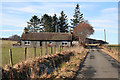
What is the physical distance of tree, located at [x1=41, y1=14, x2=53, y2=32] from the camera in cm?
6959

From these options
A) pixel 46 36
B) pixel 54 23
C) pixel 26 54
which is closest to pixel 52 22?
pixel 54 23

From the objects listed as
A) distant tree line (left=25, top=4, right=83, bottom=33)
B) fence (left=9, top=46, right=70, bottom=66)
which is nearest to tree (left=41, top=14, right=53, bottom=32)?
distant tree line (left=25, top=4, right=83, bottom=33)

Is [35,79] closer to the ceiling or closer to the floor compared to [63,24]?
closer to the floor

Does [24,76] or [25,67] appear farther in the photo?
[25,67]

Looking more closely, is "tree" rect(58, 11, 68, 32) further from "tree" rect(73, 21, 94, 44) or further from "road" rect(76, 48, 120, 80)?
"road" rect(76, 48, 120, 80)

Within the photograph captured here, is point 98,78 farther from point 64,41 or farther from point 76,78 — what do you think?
point 64,41

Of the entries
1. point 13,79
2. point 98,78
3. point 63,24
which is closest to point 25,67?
point 13,79

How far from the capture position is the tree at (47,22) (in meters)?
69.6

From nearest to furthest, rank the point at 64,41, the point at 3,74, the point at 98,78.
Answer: the point at 3,74
the point at 98,78
the point at 64,41

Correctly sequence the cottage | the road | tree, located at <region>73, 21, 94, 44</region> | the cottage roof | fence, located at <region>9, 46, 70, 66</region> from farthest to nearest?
tree, located at <region>73, 21, 94, 44</region> → the cottage roof → the cottage → fence, located at <region>9, 46, 70, 66</region> → the road

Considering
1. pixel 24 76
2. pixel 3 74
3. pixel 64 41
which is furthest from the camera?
pixel 64 41

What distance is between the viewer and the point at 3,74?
7.41 m

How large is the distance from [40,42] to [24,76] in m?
40.1

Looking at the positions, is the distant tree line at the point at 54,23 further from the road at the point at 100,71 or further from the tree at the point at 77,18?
the road at the point at 100,71
